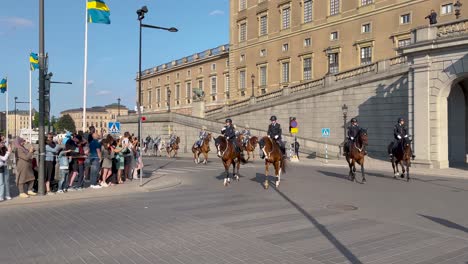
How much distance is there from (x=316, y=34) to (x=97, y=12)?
36.0m

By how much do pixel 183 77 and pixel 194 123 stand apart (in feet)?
139

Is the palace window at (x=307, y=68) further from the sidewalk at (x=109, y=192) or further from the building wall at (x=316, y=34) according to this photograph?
the sidewalk at (x=109, y=192)

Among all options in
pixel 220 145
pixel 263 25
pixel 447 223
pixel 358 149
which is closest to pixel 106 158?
pixel 220 145

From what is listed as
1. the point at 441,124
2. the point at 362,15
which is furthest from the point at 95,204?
the point at 362,15

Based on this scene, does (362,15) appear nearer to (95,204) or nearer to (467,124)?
(467,124)

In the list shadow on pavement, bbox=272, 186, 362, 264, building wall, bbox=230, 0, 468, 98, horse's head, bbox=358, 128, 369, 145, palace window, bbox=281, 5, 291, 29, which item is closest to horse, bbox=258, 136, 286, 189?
horse's head, bbox=358, 128, 369, 145

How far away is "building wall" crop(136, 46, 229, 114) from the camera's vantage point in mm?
75562

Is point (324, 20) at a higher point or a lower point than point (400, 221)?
higher

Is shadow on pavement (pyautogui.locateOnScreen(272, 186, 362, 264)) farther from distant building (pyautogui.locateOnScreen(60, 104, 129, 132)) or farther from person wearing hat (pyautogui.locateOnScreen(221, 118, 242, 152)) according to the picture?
distant building (pyautogui.locateOnScreen(60, 104, 129, 132))

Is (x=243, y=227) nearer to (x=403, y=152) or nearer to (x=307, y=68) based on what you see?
(x=403, y=152)

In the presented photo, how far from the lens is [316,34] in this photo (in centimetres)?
5459

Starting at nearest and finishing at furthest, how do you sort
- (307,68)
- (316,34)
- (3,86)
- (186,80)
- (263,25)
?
(3,86)
(316,34)
(307,68)
(263,25)
(186,80)

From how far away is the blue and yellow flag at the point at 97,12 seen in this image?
23.8 metres

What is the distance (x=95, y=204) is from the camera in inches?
488
